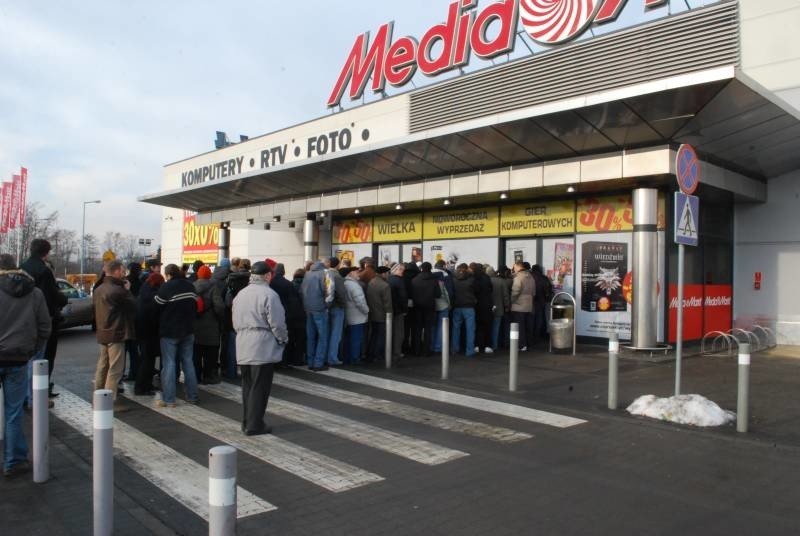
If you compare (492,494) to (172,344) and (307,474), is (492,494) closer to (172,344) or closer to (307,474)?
(307,474)

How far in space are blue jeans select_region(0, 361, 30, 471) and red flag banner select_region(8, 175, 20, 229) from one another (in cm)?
3078

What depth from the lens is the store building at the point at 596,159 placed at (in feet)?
36.2

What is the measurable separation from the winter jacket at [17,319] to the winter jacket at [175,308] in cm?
250

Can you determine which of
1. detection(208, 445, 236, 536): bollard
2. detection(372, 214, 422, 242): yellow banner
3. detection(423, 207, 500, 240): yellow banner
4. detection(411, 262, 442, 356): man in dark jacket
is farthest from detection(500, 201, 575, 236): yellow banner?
detection(208, 445, 236, 536): bollard

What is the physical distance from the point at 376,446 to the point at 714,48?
957 centimetres

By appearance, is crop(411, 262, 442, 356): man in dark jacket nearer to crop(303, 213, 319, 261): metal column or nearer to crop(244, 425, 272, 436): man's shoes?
crop(244, 425, 272, 436): man's shoes

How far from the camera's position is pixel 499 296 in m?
13.1

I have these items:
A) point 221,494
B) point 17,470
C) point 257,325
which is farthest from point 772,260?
point 17,470

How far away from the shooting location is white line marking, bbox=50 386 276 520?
181 inches

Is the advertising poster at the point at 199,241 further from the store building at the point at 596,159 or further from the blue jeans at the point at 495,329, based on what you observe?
the blue jeans at the point at 495,329

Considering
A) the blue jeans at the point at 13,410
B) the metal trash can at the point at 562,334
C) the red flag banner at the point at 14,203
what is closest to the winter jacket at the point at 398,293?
the metal trash can at the point at 562,334

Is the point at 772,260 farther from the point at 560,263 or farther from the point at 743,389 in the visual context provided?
the point at 743,389

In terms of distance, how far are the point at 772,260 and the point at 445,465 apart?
12.3 metres

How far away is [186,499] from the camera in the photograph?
4.71m
